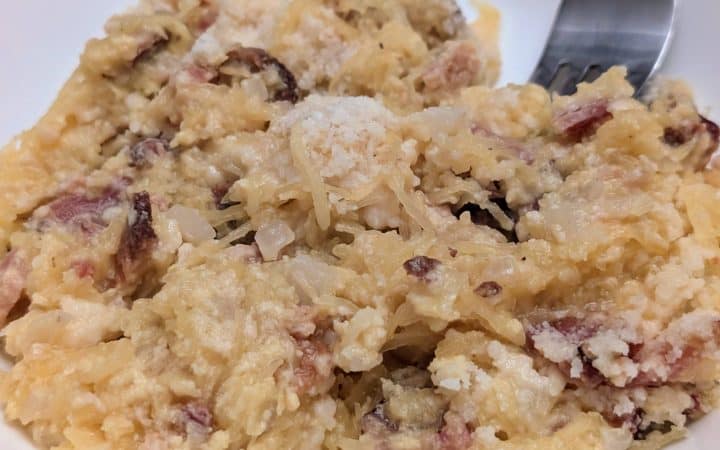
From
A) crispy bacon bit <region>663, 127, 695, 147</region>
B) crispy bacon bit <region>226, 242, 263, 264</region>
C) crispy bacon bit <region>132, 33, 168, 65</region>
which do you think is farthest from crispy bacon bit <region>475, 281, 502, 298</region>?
crispy bacon bit <region>132, 33, 168, 65</region>

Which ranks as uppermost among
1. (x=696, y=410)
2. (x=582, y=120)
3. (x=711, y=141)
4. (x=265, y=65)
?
(x=265, y=65)

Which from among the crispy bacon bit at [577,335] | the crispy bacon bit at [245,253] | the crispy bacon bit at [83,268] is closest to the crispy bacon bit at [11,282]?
the crispy bacon bit at [83,268]

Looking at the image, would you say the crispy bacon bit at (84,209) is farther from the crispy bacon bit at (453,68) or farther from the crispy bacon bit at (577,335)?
the crispy bacon bit at (577,335)

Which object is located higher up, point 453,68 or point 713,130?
point 453,68

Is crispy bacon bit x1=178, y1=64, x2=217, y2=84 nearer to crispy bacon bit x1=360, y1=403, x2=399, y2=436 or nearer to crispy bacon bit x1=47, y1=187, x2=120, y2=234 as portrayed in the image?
crispy bacon bit x1=47, y1=187, x2=120, y2=234

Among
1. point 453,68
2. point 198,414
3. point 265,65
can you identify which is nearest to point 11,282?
point 198,414

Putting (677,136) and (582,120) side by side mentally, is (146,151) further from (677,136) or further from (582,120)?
(677,136)

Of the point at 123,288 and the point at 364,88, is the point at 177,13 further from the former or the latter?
the point at 123,288
